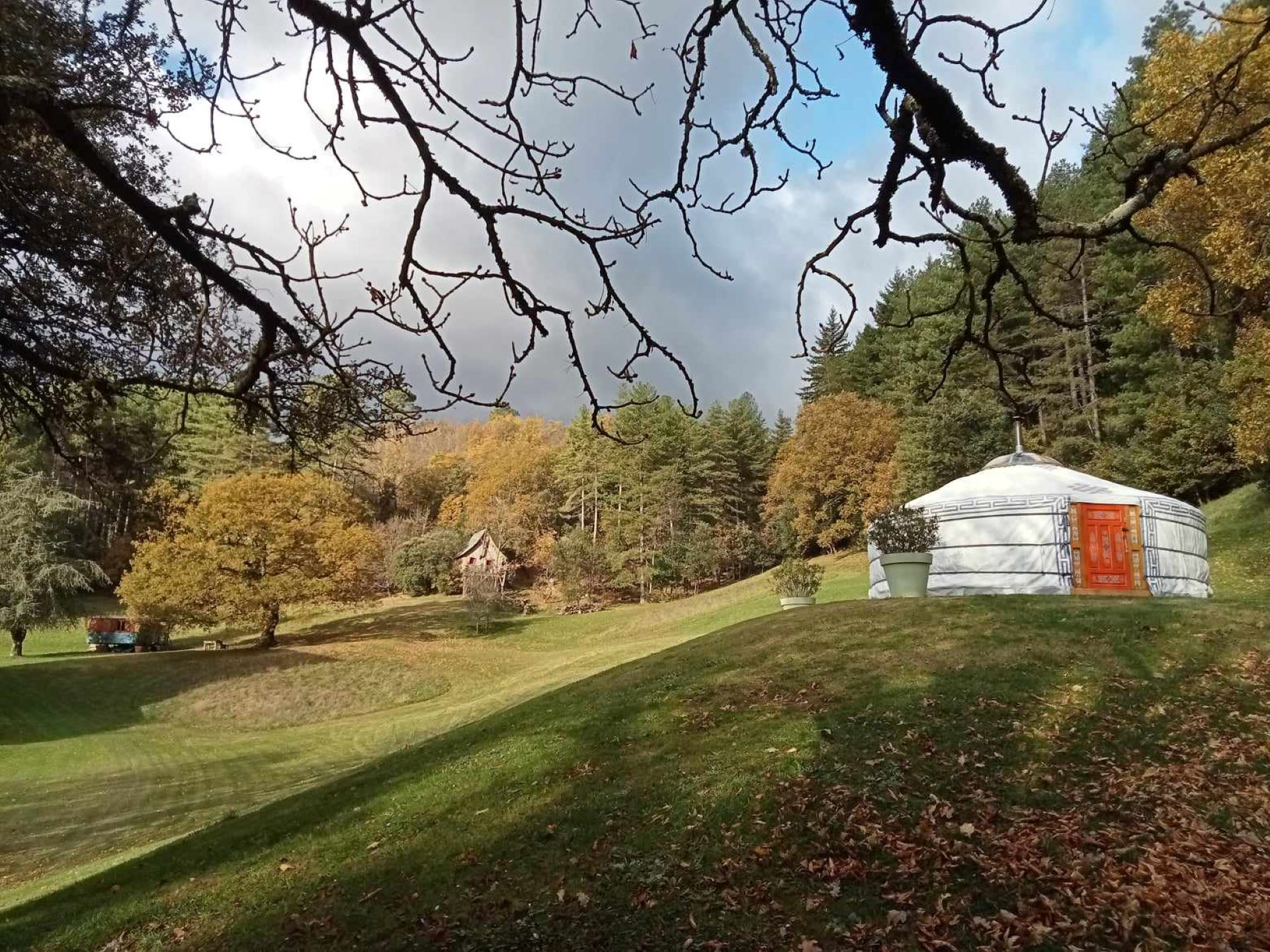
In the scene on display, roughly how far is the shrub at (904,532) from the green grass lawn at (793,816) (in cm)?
172

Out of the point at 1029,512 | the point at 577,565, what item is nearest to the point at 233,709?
the point at 577,565

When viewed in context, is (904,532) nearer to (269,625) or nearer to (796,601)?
(796,601)

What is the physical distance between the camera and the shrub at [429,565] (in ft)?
156

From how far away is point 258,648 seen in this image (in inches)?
1177

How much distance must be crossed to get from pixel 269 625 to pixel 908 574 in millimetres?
24746

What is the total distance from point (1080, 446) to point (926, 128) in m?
34.8

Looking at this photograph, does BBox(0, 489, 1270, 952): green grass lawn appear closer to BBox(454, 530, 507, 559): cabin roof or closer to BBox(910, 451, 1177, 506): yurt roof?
BBox(910, 451, 1177, 506): yurt roof

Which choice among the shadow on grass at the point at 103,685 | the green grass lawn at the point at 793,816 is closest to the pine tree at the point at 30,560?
the shadow on grass at the point at 103,685

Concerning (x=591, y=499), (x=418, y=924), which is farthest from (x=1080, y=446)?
(x=418, y=924)

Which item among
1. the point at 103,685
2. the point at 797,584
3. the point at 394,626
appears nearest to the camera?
the point at 797,584

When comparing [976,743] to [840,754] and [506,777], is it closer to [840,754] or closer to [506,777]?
[840,754]

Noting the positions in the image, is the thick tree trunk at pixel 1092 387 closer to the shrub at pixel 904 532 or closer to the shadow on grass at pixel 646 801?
the shrub at pixel 904 532

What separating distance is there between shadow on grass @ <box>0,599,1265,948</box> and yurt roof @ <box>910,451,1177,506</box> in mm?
5595

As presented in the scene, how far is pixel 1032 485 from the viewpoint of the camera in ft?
53.9
